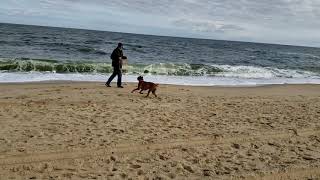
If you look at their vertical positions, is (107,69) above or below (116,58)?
below

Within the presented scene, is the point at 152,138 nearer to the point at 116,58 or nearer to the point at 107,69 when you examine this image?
the point at 116,58

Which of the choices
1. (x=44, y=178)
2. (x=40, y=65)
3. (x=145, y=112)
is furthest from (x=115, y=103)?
(x=40, y=65)

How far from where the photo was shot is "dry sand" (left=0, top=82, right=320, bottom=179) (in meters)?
5.50

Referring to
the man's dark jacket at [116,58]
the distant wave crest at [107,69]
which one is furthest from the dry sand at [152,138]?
the distant wave crest at [107,69]

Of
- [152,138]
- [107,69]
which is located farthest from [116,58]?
[107,69]

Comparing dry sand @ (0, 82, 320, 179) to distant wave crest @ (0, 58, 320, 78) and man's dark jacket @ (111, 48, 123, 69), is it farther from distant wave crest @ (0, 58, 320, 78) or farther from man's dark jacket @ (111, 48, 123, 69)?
distant wave crest @ (0, 58, 320, 78)

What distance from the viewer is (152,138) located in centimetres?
689

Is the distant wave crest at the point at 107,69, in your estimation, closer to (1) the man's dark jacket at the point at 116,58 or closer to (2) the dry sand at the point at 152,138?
(1) the man's dark jacket at the point at 116,58

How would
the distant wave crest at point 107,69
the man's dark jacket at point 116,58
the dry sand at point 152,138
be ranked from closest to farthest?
the dry sand at point 152,138 → the man's dark jacket at point 116,58 → the distant wave crest at point 107,69

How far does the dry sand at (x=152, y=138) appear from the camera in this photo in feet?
18.0

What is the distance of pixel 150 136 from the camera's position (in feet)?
23.0

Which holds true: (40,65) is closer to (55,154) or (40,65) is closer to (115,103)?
(115,103)

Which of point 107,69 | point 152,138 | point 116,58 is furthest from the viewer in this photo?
point 107,69

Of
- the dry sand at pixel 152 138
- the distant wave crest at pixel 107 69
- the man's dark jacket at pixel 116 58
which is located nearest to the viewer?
the dry sand at pixel 152 138
